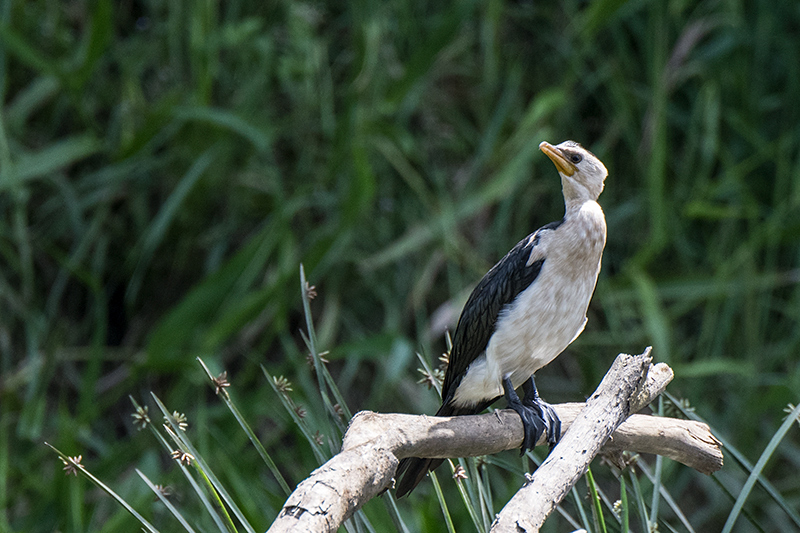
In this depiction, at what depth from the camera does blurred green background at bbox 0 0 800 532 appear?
1.86 m

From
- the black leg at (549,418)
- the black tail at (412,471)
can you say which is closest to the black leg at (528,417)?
the black leg at (549,418)

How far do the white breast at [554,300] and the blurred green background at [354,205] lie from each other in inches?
31.6

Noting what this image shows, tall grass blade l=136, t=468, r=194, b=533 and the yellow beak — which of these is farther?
the yellow beak

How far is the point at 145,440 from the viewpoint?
1814 millimetres

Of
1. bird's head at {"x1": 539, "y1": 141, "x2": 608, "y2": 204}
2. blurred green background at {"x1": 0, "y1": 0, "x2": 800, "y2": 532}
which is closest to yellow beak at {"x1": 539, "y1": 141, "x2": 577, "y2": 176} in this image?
bird's head at {"x1": 539, "y1": 141, "x2": 608, "y2": 204}

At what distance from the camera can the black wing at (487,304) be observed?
963 mm

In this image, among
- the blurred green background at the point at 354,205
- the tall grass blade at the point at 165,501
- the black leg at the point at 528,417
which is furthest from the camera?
the blurred green background at the point at 354,205

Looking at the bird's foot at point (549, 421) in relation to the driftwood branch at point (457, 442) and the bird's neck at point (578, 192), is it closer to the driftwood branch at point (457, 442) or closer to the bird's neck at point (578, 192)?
the driftwood branch at point (457, 442)

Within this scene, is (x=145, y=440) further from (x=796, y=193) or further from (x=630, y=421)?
(x=796, y=193)

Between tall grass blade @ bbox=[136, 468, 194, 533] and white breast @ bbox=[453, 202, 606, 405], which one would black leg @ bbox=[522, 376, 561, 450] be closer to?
white breast @ bbox=[453, 202, 606, 405]

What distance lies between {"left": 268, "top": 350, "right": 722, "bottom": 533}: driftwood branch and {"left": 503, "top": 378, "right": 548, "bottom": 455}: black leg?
0.03 ft

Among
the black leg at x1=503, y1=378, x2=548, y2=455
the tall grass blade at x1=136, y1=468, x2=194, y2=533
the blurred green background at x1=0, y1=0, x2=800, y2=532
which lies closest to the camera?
the tall grass blade at x1=136, y1=468, x2=194, y2=533

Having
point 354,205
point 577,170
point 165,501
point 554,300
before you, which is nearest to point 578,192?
point 577,170

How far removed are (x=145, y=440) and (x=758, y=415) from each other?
59.7 inches
